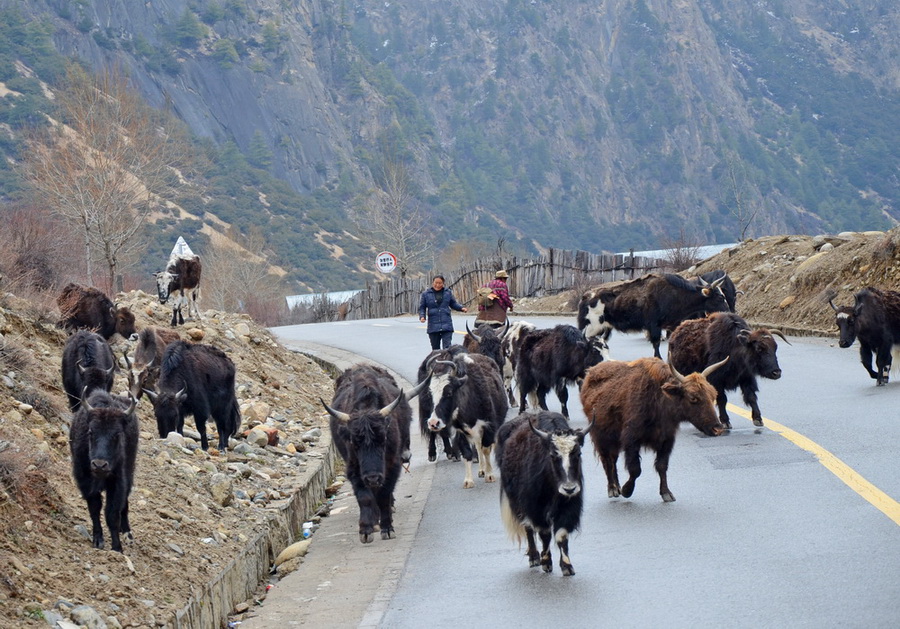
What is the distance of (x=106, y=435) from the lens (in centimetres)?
929

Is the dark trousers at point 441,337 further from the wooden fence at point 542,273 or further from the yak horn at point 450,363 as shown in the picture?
the wooden fence at point 542,273

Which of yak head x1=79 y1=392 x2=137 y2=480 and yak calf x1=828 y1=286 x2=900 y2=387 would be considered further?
yak calf x1=828 y1=286 x2=900 y2=387

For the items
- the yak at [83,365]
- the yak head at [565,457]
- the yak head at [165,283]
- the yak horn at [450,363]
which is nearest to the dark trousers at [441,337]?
the yak head at [165,283]

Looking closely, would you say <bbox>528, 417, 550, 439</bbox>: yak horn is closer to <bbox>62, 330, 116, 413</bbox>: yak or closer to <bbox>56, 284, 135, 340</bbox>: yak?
<bbox>62, 330, 116, 413</bbox>: yak

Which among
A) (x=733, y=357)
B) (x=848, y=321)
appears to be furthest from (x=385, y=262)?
(x=733, y=357)

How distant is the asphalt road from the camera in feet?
26.4

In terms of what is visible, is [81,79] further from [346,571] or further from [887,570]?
[887,570]

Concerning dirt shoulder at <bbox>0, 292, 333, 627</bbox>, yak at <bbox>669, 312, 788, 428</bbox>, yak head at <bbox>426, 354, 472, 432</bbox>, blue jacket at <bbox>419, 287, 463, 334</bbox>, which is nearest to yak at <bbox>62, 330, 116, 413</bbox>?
dirt shoulder at <bbox>0, 292, 333, 627</bbox>

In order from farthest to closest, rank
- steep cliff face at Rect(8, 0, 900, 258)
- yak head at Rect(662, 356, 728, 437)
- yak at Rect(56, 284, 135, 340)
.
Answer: steep cliff face at Rect(8, 0, 900, 258), yak at Rect(56, 284, 135, 340), yak head at Rect(662, 356, 728, 437)

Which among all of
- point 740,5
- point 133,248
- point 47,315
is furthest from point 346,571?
point 740,5

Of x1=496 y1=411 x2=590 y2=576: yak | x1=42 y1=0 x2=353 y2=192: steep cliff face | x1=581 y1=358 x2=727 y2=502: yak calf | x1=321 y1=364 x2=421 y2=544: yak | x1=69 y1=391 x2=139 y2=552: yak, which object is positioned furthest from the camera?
x1=42 y1=0 x2=353 y2=192: steep cliff face

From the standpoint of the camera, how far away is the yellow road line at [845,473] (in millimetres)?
10055

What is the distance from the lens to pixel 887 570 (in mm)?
8305

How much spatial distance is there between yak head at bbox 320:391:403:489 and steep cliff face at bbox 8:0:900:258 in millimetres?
96852
